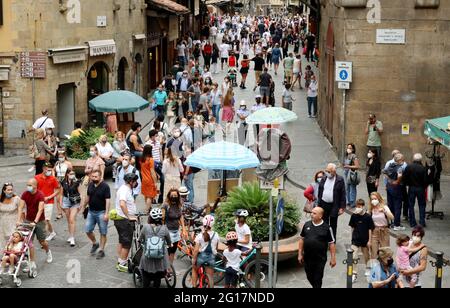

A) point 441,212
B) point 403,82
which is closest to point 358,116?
point 403,82

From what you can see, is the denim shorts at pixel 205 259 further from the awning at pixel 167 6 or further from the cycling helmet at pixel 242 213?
the awning at pixel 167 6

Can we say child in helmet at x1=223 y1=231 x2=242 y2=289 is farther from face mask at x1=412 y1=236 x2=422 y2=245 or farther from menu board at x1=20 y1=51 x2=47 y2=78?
menu board at x1=20 y1=51 x2=47 y2=78

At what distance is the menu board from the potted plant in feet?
40.0

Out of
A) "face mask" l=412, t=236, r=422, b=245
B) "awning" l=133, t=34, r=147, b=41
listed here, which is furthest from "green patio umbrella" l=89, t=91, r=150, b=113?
"face mask" l=412, t=236, r=422, b=245

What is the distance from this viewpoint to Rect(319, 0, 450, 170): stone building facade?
22.5 meters

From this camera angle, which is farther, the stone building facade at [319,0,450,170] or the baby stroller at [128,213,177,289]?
the stone building facade at [319,0,450,170]

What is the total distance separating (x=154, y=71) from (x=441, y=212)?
78.2ft

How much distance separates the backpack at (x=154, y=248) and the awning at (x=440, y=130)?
6668 millimetres

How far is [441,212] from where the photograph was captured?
62.2 ft

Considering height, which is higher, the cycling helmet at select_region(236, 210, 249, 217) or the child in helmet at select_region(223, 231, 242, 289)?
the cycling helmet at select_region(236, 210, 249, 217)

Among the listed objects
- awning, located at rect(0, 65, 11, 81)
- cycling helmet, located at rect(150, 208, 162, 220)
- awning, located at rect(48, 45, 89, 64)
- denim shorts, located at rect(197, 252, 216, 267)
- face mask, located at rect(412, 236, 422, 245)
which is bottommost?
denim shorts, located at rect(197, 252, 216, 267)

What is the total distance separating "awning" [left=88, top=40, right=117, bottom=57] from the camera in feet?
96.3

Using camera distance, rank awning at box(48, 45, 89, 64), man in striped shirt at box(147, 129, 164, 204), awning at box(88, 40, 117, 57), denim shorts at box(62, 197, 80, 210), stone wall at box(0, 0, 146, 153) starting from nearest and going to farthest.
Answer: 1. denim shorts at box(62, 197, 80, 210)
2. man in striped shirt at box(147, 129, 164, 204)
3. stone wall at box(0, 0, 146, 153)
4. awning at box(48, 45, 89, 64)
5. awning at box(88, 40, 117, 57)

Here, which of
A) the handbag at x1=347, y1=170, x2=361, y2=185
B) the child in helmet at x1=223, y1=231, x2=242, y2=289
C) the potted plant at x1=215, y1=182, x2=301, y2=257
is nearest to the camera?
the child in helmet at x1=223, y1=231, x2=242, y2=289
